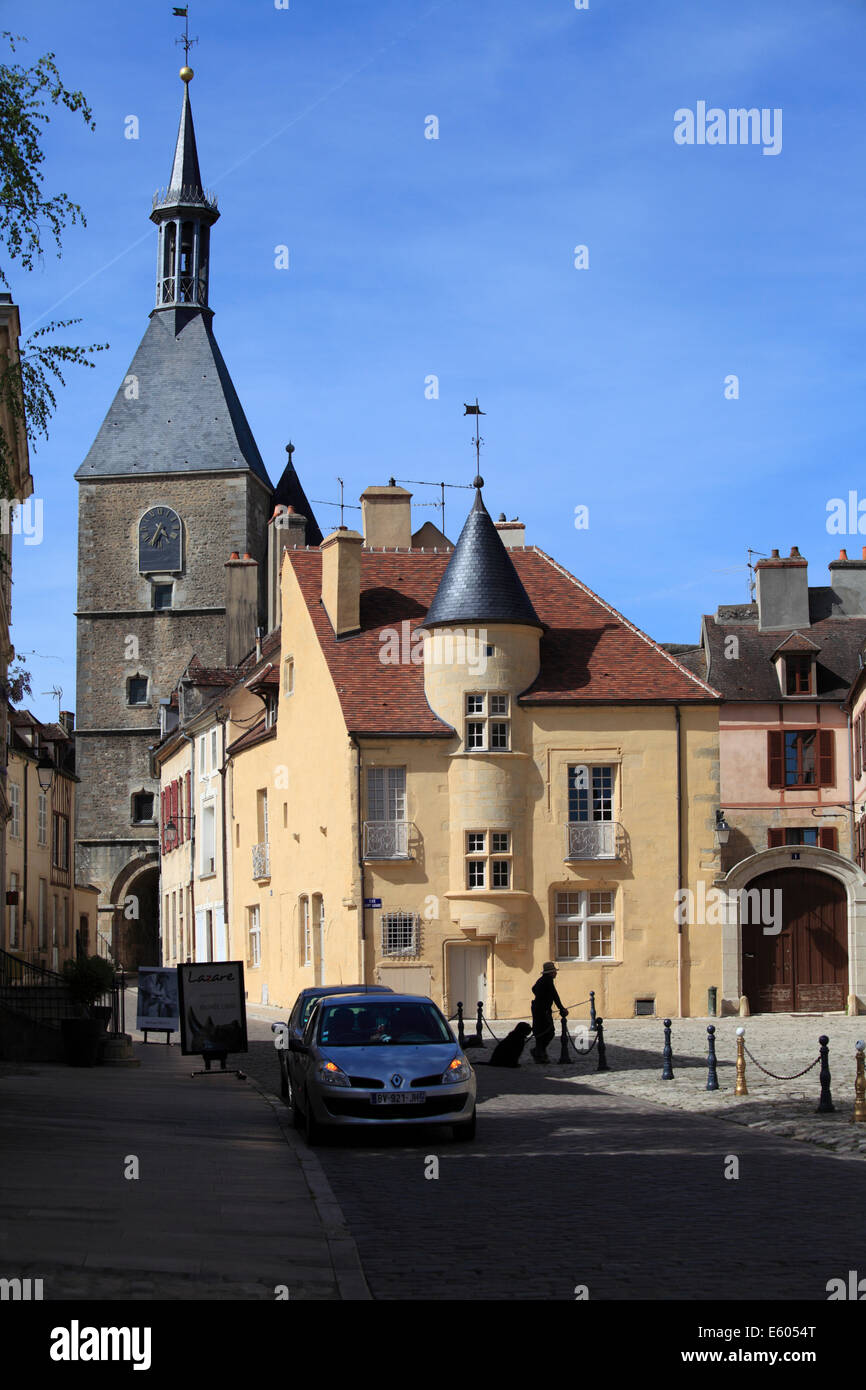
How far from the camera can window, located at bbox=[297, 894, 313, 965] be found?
123 ft

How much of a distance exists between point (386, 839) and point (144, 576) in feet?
135

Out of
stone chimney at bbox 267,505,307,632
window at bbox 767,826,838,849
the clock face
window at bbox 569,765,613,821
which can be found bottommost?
window at bbox 767,826,838,849

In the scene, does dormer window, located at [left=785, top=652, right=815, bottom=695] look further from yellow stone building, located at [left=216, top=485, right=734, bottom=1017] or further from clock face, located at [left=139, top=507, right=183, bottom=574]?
clock face, located at [left=139, top=507, right=183, bottom=574]

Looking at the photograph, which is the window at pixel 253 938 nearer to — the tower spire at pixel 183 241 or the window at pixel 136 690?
the window at pixel 136 690

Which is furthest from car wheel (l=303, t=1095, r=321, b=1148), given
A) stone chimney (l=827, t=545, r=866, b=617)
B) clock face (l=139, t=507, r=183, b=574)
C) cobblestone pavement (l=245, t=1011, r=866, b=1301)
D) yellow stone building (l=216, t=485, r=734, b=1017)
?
clock face (l=139, t=507, r=183, b=574)

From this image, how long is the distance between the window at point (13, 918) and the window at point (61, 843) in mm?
9373

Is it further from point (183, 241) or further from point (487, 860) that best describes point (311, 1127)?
point (183, 241)

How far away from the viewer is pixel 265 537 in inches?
2990

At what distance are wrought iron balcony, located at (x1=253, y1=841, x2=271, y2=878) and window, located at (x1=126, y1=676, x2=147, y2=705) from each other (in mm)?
31013

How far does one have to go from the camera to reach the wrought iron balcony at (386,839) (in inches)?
1328

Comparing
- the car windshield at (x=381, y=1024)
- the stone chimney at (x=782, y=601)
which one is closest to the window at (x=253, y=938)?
the stone chimney at (x=782, y=601)

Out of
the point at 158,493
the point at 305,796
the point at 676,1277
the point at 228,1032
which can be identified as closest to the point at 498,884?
the point at 305,796

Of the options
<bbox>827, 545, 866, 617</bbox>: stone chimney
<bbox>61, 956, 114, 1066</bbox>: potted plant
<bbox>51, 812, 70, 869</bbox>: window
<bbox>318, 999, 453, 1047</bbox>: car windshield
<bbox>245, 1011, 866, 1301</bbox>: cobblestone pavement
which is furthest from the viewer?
<bbox>51, 812, 70, 869</bbox>: window
